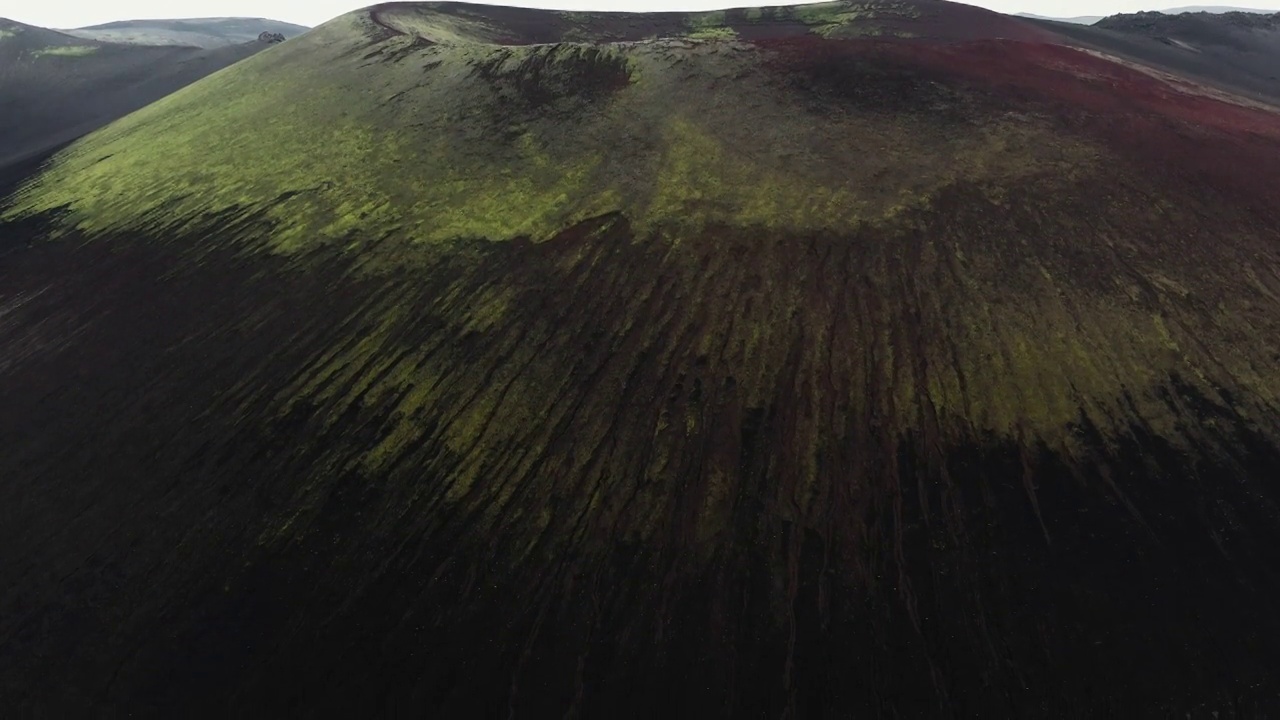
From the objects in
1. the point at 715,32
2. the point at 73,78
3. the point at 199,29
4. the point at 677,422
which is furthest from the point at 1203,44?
the point at 199,29

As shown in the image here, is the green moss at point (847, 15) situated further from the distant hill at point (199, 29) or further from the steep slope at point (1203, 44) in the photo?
the distant hill at point (199, 29)

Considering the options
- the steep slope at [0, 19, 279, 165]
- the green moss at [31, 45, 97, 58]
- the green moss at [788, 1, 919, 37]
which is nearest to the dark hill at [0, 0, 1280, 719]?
the green moss at [788, 1, 919, 37]

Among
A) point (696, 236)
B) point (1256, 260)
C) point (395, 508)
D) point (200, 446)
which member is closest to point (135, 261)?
point (200, 446)

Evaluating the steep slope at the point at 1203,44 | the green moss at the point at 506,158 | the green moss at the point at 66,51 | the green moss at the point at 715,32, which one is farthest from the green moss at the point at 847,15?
the green moss at the point at 66,51

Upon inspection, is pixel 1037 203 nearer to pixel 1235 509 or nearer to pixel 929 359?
pixel 929 359

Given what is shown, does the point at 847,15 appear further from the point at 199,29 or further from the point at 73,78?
the point at 199,29

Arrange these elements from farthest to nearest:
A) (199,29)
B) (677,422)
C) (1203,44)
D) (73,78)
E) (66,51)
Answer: (199,29)
(66,51)
(73,78)
(1203,44)
(677,422)

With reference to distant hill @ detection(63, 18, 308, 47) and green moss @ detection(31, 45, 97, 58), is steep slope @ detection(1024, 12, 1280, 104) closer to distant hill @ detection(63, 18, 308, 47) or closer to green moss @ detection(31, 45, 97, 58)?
green moss @ detection(31, 45, 97, 58)
